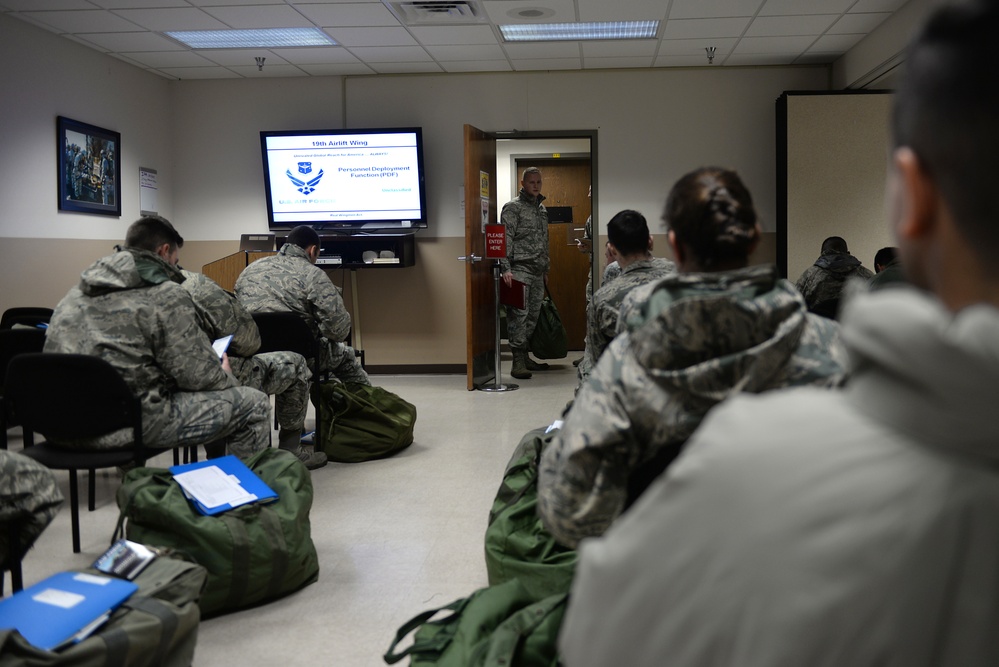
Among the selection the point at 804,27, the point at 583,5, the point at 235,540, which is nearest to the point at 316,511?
the point at 235,540

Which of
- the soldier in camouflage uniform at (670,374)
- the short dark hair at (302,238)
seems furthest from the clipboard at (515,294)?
the soldier in camouflage uniform at (670,374)

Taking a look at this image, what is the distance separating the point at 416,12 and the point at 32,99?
8.71 feet

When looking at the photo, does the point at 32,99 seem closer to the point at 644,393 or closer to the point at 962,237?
the point at 644,393

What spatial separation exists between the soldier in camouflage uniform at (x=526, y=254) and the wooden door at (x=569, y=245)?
2195 millimetres

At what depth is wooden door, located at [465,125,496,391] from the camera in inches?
257

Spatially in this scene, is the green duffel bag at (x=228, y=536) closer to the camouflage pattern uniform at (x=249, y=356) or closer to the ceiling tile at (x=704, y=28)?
the camouflage pattern uniform at (x=249, y=356)

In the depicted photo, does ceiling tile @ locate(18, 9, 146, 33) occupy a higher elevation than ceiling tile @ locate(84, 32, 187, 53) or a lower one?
lower

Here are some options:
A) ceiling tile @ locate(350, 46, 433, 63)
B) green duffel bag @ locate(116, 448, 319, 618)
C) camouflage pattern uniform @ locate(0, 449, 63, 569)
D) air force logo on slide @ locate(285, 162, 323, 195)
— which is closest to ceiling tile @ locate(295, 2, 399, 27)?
ceiling tile @ locate(350, 46, 433, 63)

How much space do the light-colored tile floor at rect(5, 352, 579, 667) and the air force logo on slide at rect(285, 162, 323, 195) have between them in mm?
3066

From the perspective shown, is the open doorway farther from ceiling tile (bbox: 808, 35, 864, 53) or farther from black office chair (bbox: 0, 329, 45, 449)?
black office chair (bbox: 0, 329, 45, 449)

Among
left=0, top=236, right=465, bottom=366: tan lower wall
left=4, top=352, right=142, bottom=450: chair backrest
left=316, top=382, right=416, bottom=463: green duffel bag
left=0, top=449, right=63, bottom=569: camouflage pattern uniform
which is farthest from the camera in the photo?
left=0, top=236, right=465, bottom=366: tan lower wall

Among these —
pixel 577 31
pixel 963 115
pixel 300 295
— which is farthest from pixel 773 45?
pixel 963 115

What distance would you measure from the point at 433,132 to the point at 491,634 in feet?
21.2

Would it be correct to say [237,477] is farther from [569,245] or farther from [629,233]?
[569,245]
